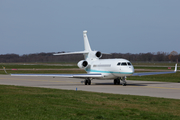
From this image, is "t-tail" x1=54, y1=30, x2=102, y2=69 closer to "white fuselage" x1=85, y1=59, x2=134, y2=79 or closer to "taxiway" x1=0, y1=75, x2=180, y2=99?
"white fuselage" x1=85, y1=59, x2=134, y2=79

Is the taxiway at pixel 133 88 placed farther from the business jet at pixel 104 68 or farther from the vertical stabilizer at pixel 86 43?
the vertical stabilizer at pixel 86 43

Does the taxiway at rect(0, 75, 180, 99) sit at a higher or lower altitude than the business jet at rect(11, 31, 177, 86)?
lower

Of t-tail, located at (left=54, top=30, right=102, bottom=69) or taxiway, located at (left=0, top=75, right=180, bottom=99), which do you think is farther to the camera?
t-tail, located at (left=54, top=30, right=102, bottom=69)

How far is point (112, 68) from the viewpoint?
32.0 meters

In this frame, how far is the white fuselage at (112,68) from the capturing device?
1197 inches

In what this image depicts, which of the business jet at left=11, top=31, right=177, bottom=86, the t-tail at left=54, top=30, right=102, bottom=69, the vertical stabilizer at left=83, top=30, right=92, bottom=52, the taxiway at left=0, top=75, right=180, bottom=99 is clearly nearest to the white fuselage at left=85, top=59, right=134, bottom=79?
the business jet at left=11, top=31, right=177, bottom=86

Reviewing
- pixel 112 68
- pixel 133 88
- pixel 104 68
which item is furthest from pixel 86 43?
pixel 133 88

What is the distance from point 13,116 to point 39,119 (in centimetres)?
129

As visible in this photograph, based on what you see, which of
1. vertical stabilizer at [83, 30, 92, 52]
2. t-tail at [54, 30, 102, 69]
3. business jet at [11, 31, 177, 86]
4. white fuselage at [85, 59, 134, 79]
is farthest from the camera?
vertical stabilizer at [83, 30, 92, 52]

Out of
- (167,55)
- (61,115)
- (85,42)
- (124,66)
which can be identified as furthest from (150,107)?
(167,55)

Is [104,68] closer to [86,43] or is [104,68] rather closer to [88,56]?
[88,56]

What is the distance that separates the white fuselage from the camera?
30413 mm

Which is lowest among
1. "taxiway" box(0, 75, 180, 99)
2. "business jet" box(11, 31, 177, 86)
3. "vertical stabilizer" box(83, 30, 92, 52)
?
"taxiway" box(0, 75, 180, 99)

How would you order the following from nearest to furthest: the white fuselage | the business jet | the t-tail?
the white fuselage
the business jet
the t-tail
